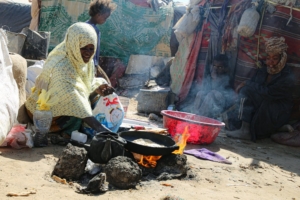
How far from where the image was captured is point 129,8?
1016cm

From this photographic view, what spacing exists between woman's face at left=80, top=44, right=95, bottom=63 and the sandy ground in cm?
103

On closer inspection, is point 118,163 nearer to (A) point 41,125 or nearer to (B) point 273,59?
(A) point 41,125

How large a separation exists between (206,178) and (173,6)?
8.71 metres

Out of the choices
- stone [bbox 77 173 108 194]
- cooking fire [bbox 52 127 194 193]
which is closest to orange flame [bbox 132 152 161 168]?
cooking fire [bbox 52 127 194 193]

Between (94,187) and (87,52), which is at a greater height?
(87,52)

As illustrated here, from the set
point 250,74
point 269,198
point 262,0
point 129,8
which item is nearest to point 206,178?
point 269,198

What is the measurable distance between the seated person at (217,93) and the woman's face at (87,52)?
10.1 feet

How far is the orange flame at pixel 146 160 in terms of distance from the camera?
323cm

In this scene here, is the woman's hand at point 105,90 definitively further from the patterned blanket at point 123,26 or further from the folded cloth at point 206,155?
the patterned blanket at point 123,26

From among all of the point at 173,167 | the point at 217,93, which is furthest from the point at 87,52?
the point at 217,93

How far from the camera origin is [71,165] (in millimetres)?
2834

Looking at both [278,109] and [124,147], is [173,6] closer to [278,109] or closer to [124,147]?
[278,109]

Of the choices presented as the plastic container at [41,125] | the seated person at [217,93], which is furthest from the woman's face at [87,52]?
the seated person at [217,93]

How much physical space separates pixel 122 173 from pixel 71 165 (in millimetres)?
445
